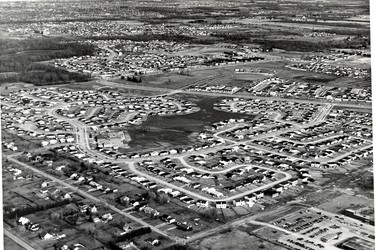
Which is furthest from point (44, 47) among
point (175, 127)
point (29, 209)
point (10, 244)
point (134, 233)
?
point (134, 233)

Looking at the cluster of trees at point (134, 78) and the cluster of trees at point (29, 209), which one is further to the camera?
the cluster of trees at point (134, 78)

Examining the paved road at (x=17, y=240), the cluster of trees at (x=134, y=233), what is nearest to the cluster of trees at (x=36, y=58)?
the paved road at (x=17, y=240)

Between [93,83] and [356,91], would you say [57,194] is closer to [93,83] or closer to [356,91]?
[93,83]

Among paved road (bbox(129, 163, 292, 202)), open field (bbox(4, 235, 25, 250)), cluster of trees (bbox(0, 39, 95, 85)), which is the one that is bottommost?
paved road (bbox(129, 163, 292, 202))

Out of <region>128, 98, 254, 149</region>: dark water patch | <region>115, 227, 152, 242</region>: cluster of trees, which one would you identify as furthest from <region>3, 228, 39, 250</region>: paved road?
<region>128, 98, 254, 149</region>: dark water patch

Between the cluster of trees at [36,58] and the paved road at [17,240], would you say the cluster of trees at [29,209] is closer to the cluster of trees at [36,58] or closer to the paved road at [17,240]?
the paved road at [17,240]

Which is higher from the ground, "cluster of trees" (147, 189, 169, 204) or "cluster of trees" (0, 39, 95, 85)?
"cluster of trees" (0, 39, 95, 85)

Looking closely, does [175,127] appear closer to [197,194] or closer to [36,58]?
[197,194]

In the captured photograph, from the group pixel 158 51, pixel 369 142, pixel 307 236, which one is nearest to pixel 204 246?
pixel 307 236

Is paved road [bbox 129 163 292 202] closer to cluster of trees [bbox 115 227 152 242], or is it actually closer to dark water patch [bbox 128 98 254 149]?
cluster of trees [bbox 115 227 152 242]
